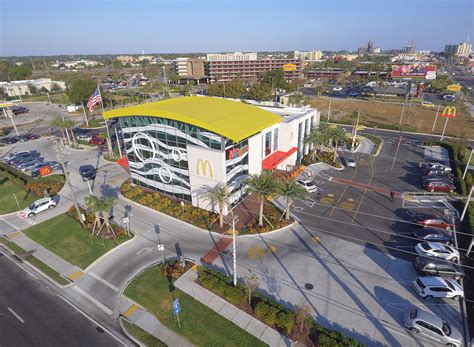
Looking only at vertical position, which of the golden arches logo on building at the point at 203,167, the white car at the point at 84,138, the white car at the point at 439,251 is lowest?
the white car at the point at 439,251

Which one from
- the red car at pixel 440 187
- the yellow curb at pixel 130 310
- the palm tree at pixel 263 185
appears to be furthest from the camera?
the red car at pixel 440 187

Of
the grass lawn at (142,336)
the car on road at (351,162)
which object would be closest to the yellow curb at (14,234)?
the grass lawn at (142,336)

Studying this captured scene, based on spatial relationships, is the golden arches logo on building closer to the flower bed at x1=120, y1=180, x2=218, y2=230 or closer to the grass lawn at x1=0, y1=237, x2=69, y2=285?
the flower bed at x1=120, y1=180, x2=218, y2=230

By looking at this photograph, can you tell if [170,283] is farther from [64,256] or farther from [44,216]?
[44,216]

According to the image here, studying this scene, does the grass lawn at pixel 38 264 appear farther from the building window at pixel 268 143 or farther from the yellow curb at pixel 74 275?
the building window at pixel 268 143

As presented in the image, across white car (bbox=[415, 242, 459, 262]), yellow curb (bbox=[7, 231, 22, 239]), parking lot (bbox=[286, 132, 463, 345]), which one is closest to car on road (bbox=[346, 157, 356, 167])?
parking lot (bbox=[286, 132, 463, 345])

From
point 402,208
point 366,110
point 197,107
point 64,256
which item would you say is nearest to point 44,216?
point 64,256

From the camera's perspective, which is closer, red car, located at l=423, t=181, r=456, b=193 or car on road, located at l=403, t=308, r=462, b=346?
car on road, located at l=403, t=308, r=462, b=346
